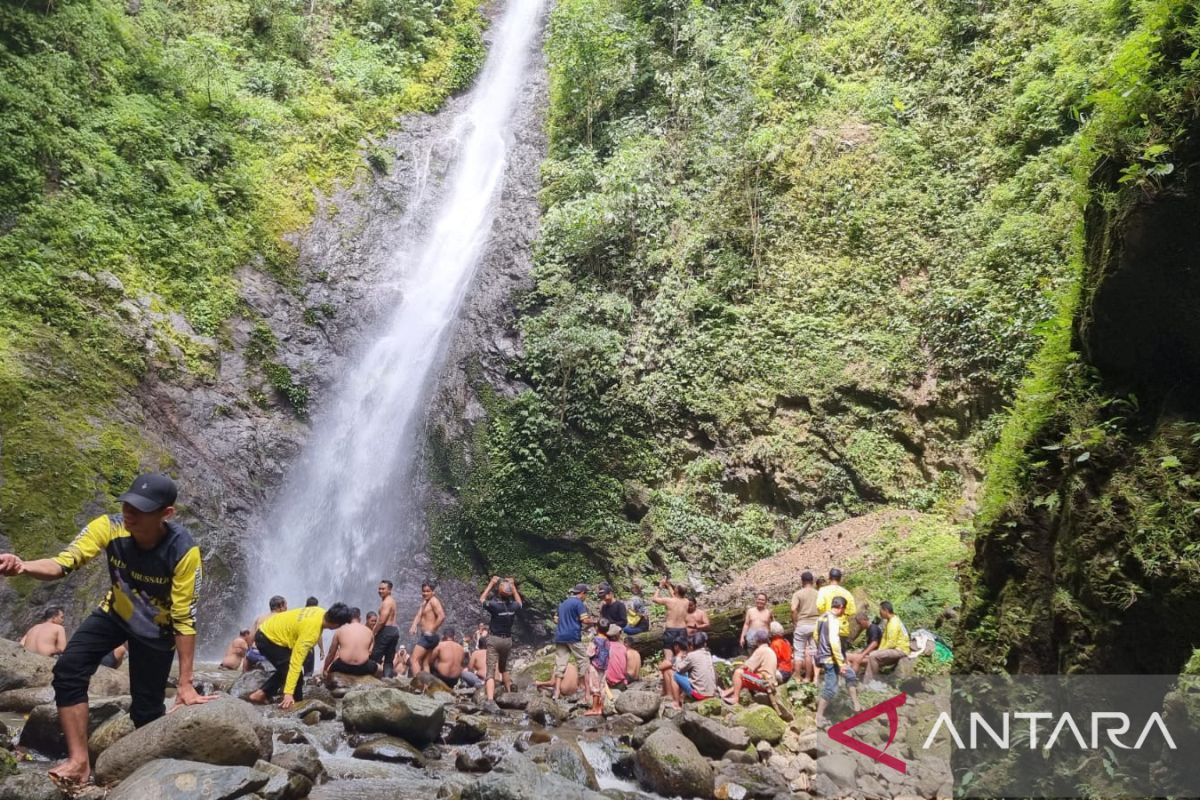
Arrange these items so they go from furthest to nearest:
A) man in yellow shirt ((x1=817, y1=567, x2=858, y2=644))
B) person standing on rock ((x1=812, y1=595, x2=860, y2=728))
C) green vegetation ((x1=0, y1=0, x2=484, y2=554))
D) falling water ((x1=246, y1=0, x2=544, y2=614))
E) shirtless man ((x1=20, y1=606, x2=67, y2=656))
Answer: falling water ((x1=246, y1=0, x2=544, y2=614)) → green vegetation ((x1=0, y1=0, x2=484, y2=554)) → shirtless man ((x1=20, y1=606, x2=67, y2=656)) → man in yellow shirt ((x1=817, y1=567, x2=858, y2=644)) → person standing on rock ((x1=812, y1=595, x2=860, y2=728))

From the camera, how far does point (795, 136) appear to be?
16.6 meters

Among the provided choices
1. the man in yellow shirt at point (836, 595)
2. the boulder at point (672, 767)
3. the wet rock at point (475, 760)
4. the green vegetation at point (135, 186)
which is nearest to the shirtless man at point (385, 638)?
the wet rock at point (475, 760)

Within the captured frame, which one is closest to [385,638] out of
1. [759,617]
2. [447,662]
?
[447,662]

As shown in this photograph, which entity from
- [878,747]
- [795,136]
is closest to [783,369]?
[795,136]

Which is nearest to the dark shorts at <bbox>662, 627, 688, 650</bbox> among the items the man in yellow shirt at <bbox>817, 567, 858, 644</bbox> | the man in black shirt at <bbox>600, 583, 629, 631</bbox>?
the man in black shirt at <bbox>600, 583, 629, 631</bbox>

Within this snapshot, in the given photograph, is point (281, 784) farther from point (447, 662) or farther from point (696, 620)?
point (696, 620)

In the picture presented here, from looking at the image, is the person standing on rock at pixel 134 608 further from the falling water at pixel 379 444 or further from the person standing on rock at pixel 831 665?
the falling water at pixel 379 444

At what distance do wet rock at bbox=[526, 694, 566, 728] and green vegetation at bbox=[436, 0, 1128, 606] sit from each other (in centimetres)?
434

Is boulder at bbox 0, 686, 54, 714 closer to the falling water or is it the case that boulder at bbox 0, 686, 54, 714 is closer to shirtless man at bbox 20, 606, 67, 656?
shirtless man at bbox 20, 606, 67, 656

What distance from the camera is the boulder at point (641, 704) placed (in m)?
9.29

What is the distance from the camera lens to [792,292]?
589 inches

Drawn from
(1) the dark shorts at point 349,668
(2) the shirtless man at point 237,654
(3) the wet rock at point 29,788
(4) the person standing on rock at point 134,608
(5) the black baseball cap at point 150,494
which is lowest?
(2) the shirtless man at point 237,654

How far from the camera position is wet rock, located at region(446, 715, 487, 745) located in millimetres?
8016

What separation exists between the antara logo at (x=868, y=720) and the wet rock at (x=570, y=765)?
2.67m
